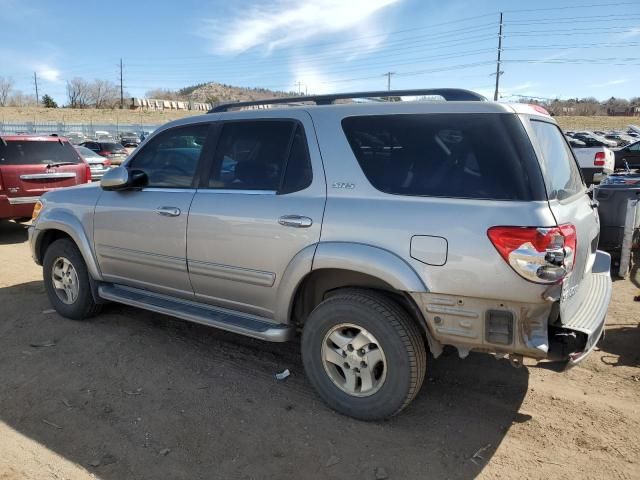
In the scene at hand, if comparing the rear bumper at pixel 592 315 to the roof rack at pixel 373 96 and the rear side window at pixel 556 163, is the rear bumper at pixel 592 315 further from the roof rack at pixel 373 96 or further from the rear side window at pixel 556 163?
the roof rack at pixel 373 96

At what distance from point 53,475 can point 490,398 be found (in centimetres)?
272

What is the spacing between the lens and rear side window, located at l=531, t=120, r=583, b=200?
2744 millimetres

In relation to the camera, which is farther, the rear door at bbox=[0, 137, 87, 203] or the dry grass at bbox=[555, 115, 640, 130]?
the dry grass at bbox=[555, 115, 640, 130]

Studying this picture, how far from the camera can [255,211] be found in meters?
3.40

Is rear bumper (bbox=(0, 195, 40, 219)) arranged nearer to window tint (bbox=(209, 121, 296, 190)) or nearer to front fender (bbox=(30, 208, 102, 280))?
front fender (bbox=(30, 208, 102, 280))

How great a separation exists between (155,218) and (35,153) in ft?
19.7

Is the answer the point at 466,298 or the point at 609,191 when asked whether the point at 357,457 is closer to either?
the point at 466,298

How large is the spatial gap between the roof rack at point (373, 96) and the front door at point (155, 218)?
35 centimetres

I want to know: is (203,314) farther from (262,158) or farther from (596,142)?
(596,142)

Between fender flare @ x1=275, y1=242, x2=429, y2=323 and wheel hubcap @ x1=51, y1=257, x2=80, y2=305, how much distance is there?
2.45m

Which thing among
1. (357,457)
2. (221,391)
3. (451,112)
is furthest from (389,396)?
(451,112)

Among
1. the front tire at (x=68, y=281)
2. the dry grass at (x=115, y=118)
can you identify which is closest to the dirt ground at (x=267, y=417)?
the front tire at (x=68, y=281)

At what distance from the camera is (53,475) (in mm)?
2705

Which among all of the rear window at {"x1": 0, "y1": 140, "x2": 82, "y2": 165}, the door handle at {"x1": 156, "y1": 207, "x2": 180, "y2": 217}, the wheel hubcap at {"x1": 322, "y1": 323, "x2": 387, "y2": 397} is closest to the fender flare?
the wheel hubcap at {"x1": 322, "y1": 323, "x2": 387, "y2": 397}
